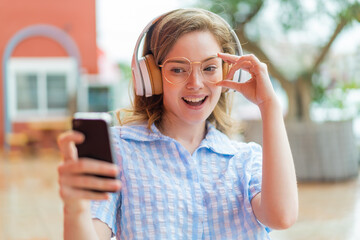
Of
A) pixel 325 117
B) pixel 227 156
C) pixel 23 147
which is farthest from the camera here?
pixel 23 147

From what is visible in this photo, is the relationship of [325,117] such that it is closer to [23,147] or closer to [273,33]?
[273,33]

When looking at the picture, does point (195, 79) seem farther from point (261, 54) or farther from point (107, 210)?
point (261, 54)

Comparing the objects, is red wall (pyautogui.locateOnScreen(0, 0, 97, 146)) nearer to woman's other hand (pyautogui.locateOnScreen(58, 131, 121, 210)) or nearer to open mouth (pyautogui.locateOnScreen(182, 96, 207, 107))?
open mouth (pyautogui.locateOnScreen(182, 96, 207, 107))

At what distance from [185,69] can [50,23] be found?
33.2 feet

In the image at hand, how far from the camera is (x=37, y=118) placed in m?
10.5

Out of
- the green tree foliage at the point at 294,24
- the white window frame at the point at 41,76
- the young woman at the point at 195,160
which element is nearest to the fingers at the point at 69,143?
the young woman at the point at 195,160

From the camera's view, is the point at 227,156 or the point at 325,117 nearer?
the point at 227,156

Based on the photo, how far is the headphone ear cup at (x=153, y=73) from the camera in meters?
1.26

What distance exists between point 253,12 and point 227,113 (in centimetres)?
364

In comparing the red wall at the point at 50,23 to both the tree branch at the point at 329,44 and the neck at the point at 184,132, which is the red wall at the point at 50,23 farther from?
the neck at the point at 184,132

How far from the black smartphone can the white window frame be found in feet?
32.0

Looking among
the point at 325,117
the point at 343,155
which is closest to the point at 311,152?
the point at 343,155

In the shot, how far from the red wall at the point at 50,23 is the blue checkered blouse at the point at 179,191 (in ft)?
32.2

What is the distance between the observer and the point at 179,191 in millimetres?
1179
